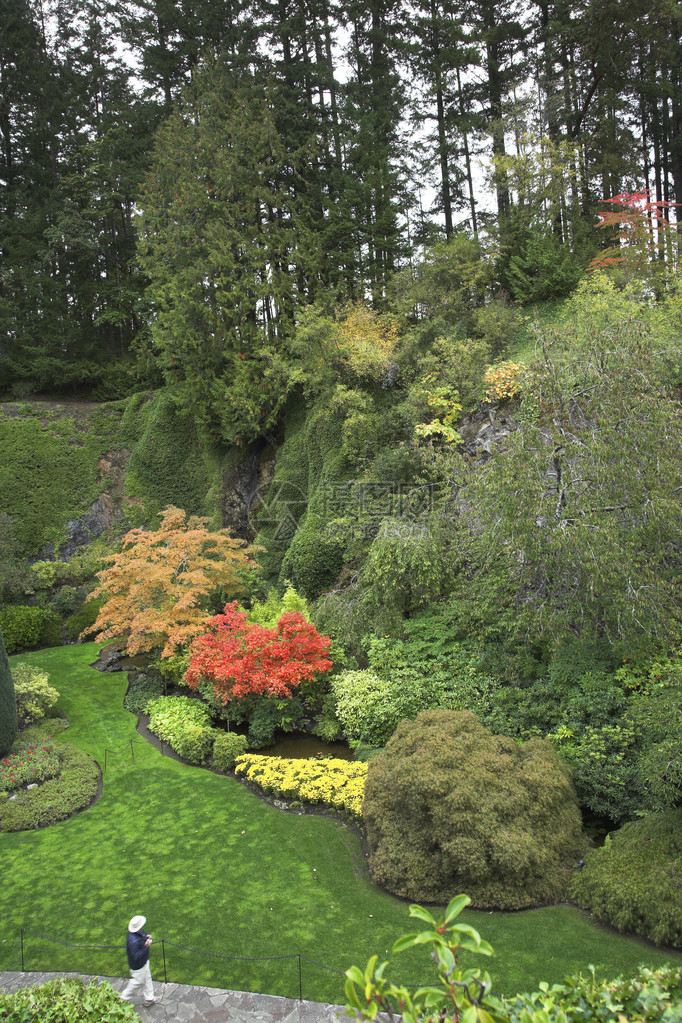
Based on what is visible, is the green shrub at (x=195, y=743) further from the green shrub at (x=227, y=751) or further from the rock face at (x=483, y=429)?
the rock face at (x=483, y=429)

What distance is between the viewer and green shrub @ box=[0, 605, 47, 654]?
18406 mm

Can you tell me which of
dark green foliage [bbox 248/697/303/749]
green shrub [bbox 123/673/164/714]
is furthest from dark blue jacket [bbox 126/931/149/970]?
green shrub [bbox 123/673/164/714]

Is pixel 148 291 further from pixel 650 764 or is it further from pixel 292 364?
pixel 650 764

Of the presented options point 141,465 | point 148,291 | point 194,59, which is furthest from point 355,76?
point 141,465

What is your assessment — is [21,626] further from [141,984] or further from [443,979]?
[443,979]

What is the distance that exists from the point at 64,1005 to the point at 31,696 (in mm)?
8945

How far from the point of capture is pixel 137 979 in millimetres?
5906

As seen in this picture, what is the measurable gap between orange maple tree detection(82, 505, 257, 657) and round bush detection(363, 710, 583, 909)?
7.12 m

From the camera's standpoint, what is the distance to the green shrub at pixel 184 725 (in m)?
11.7

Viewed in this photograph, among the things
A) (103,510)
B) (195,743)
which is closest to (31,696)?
(195,743)

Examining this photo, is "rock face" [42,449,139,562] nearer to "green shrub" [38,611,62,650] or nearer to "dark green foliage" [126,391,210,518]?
"dark green foliage" [126,391,210,518]

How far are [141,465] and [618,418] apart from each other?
1898 centimetres

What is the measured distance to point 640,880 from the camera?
260 inches

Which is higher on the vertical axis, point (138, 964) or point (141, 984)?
point (138, 964)
